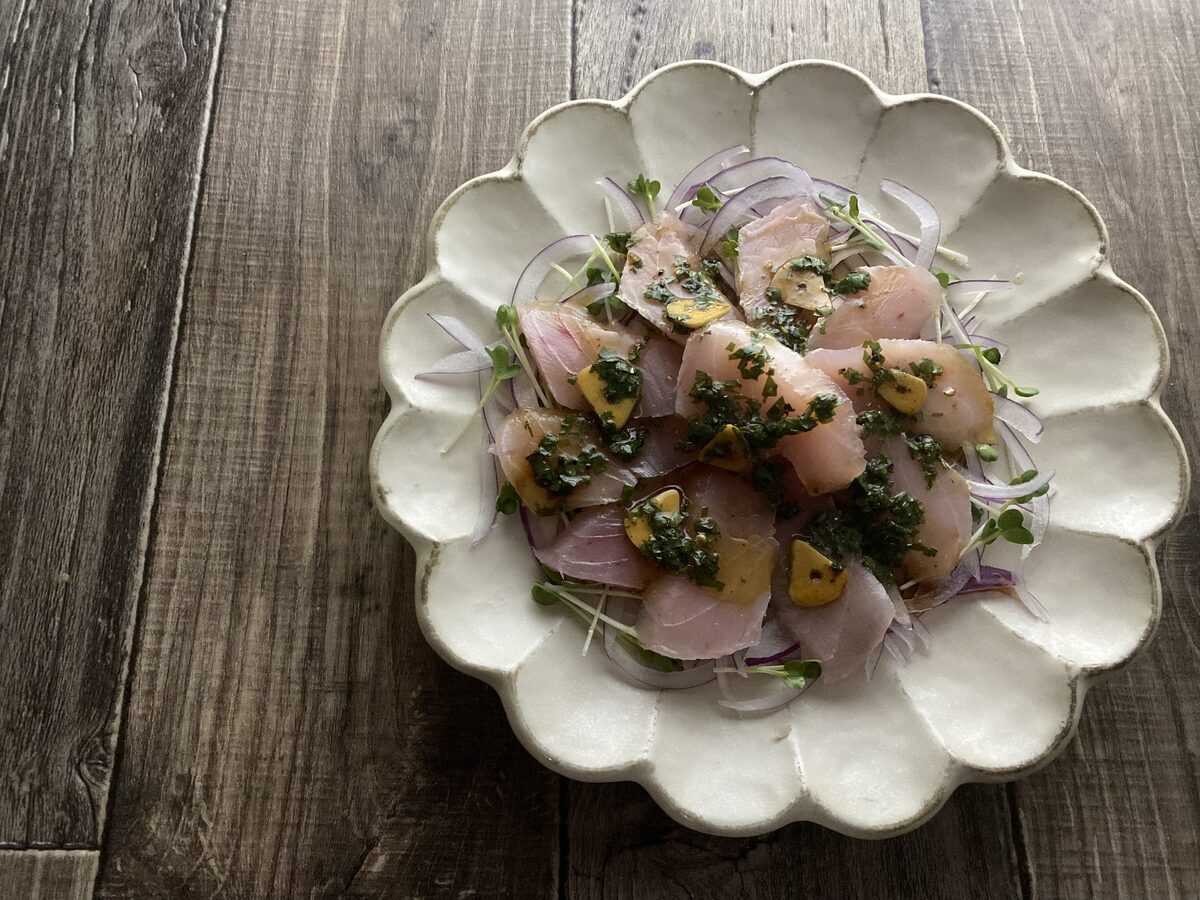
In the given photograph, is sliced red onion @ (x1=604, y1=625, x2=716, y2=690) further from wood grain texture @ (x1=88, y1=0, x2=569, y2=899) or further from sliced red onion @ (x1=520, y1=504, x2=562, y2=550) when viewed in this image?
wood grain texture @ (x1=88, y1=0, x2=569, y2=899)

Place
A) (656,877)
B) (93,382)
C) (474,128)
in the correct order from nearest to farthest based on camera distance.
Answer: (656,877), (93,382), (474,128)

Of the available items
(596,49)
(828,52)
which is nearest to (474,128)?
(596,49)

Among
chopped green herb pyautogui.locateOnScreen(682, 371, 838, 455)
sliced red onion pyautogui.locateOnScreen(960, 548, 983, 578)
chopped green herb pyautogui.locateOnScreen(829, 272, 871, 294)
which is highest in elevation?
chopped green herb pyautogui.locateOnScreen(829, 272, 871, 294)

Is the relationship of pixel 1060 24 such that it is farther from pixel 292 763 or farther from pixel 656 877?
pixel 292 763

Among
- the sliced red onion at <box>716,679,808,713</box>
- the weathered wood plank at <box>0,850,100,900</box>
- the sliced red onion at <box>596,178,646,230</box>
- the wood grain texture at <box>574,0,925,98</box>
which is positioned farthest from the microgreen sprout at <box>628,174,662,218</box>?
the weathered wood plank at <box>0,850,100,900</box>

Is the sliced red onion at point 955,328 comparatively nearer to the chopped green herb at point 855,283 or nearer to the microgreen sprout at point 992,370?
the microgreen sprout at point 992,370
